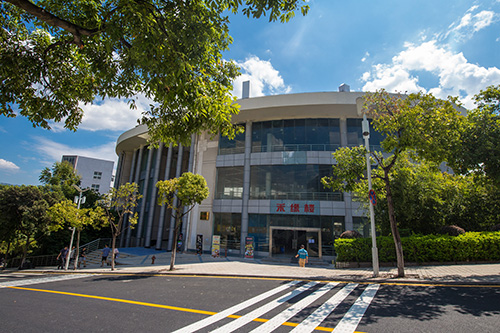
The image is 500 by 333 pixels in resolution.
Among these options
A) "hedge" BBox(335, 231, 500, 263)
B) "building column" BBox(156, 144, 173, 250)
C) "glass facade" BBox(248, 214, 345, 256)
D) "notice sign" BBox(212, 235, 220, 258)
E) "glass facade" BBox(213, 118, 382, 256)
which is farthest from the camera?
"building column" BBox(156, 144, 173, 250)

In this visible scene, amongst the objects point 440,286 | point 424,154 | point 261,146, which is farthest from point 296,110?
point 440,286

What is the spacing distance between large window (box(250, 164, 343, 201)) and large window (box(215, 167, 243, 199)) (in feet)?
4.34

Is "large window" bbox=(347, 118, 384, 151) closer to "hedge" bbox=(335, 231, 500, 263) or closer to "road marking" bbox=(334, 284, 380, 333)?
"hedge" bbox=(335, 231, 500, 263)

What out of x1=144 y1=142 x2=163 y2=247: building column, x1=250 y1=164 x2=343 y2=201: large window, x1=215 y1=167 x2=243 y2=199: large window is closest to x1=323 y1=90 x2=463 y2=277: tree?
x1=250 y1=164 x2=343 y2=201: large window

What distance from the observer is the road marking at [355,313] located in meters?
4.83

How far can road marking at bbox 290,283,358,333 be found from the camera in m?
4.90

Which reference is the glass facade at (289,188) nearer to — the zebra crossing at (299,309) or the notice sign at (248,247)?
the notice sign at (248,247)

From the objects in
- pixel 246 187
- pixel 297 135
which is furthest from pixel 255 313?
pixel 297 135

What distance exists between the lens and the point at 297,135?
23.9 m

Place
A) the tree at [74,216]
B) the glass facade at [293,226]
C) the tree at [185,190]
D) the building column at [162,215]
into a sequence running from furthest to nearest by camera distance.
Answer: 1. the building column at [162,215]
2. the glass facade at [293,226]
3. the tree at [74,216]
4. the tree at [185,190]

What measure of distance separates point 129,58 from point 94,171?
69.1 metres

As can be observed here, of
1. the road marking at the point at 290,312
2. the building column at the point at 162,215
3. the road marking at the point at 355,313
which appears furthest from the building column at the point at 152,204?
the road marking at the point at 355,313

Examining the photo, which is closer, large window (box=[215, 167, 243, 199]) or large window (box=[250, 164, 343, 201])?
large window (box=[250, 164, 343, 201])

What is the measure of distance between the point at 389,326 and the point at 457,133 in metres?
8.20
